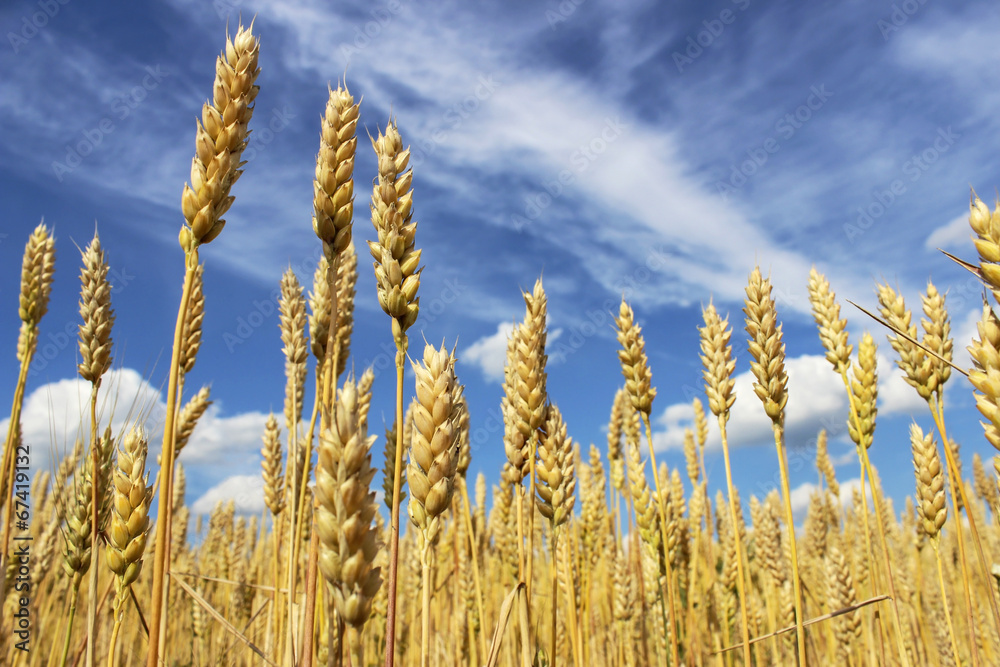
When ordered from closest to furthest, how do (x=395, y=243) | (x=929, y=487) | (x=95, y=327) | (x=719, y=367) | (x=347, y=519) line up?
(x=347, y=519) → (x=395, y=243) → (x=95, y=327) → (x=719, y=367) → (x=929, y=487)

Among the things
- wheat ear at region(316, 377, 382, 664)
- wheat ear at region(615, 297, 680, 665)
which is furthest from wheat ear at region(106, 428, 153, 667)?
wheat ear at region(615, 297, 680, 665)

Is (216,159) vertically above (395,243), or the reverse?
(216,159)

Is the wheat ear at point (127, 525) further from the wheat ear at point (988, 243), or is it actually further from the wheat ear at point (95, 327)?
the wheat ear at point (988, 243)

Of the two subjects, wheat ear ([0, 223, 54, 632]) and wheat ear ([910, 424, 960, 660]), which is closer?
wheat ear ([910, 424, 960, 660])

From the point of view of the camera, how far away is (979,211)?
1653 millimetres

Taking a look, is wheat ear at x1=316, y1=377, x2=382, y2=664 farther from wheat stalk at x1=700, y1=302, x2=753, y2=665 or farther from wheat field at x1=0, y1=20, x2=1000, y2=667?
wheat stalk at x1=700, y1=302, x2=753, y2=665

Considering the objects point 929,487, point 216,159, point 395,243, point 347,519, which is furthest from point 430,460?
point 929,487

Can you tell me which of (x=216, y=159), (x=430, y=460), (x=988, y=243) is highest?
(x=216, y=159)

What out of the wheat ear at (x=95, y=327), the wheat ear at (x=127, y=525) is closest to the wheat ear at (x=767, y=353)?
the wheat ear at (x=127, y=525)

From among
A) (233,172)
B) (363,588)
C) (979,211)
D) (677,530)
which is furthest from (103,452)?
(677,530)

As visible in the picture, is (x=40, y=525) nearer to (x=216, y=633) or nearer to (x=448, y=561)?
(x=216, y=633)

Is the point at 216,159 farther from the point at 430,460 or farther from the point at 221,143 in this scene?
the point at 430,460

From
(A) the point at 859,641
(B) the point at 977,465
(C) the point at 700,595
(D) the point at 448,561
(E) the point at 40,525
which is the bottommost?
(A) the point at 859,641

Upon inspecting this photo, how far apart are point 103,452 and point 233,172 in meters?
1.54
